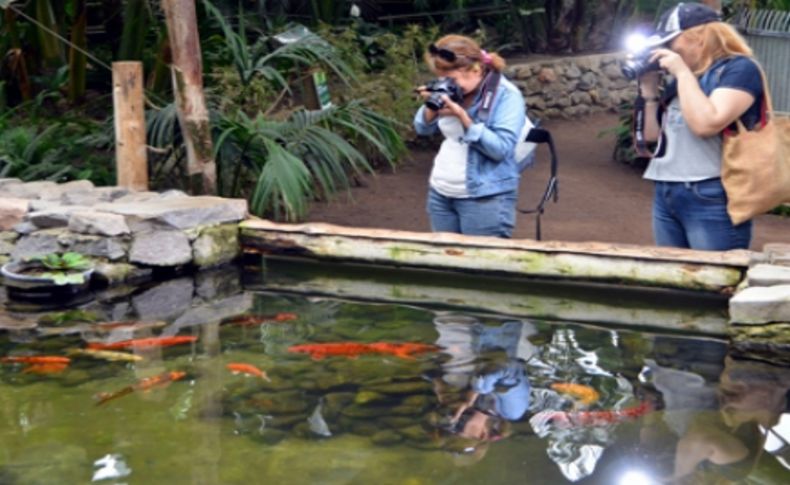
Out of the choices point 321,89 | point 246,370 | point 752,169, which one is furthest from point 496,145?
point 321,89

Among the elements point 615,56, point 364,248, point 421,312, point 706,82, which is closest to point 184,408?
point 421,312

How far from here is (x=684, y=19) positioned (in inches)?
185

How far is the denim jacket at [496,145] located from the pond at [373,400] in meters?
0.66

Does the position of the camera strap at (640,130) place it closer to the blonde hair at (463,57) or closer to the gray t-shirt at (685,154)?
the gray t-shirt at (685,154)

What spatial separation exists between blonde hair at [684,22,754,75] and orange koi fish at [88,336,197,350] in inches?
97.0

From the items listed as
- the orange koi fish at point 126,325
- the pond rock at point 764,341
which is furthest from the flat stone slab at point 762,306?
the orange koi fish at point 126,325

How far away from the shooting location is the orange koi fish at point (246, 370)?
4.87 meters

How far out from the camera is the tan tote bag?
462 centimetres

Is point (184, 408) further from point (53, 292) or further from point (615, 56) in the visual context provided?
point (615, 56)

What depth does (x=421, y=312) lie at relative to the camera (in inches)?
225

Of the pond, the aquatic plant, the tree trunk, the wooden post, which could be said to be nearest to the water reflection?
the pond

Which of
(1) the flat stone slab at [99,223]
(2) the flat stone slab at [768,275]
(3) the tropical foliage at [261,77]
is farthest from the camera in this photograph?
(3) the tropical foliage at [261,77]

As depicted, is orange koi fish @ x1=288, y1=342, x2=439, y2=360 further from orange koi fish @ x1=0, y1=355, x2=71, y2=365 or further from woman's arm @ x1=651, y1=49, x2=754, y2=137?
woman's arm @ x1=651, y1=49, x2=754, y2=137

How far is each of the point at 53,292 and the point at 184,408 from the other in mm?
1763
